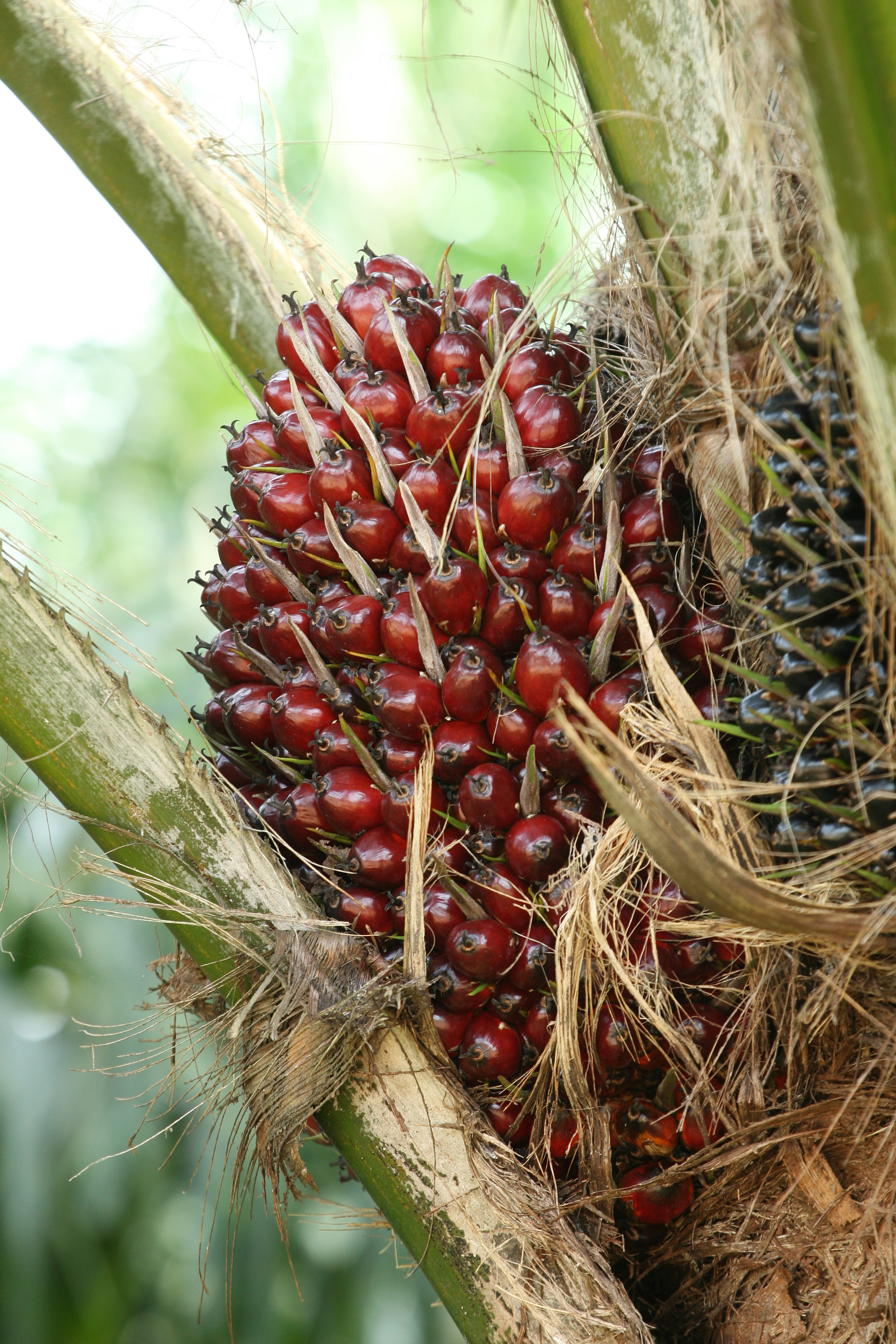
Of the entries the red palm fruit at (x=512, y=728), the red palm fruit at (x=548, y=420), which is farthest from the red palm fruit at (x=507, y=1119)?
the red palm fruit at (x=548, y=420)

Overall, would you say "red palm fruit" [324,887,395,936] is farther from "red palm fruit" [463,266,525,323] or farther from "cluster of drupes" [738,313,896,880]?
"red palm fruit" [463,266,525,323]

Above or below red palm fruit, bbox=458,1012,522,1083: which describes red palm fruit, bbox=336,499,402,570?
above

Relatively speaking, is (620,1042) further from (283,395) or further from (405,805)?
(283,395)

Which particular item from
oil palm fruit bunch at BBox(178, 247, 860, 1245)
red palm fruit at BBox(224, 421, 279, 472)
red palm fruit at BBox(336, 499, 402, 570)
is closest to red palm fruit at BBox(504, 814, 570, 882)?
oil palm fruit bunch at BBox(178, 247, 860, 1245)

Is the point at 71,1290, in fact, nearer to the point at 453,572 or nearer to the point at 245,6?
the point at 453,572

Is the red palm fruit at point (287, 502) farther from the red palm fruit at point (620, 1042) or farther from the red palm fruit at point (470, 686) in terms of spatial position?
the red palm fruit at point (620, 1042)

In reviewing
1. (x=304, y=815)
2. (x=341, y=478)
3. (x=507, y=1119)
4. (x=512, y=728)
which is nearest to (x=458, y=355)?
(x=341, y=478)
